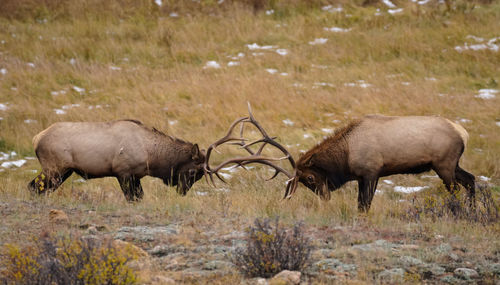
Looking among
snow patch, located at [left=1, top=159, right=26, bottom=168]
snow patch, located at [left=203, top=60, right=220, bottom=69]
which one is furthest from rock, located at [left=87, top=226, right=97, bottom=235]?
snow patch, located at [left=203, top=60, right=220, bottom=69]

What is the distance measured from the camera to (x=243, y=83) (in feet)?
50.8

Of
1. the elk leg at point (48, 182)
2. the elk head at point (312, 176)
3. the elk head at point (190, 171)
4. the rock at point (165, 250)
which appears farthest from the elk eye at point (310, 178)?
the rock at point (165, 250)

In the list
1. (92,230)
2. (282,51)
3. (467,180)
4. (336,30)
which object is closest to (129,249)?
(92,230)

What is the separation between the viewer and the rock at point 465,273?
5.21 meters

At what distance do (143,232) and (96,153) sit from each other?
3065 millimetres

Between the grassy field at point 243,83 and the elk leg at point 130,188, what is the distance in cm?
16

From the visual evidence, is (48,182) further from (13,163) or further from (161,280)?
(161,280)

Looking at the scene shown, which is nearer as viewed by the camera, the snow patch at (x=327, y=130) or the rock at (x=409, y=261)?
the rock at (x=409, y=261)

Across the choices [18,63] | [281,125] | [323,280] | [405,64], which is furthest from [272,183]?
[18,63]

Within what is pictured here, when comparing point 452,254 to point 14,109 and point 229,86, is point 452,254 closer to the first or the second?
point 229,86

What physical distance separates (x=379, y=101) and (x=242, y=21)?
6844 millimetres

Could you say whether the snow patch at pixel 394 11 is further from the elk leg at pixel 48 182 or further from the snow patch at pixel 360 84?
the elk leg at pixel 48 182

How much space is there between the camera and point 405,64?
1688cm

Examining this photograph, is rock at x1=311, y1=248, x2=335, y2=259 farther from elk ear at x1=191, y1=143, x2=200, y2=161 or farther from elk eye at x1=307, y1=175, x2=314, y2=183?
elk ear at x1=191, y1=143, x2=200, y2=161
